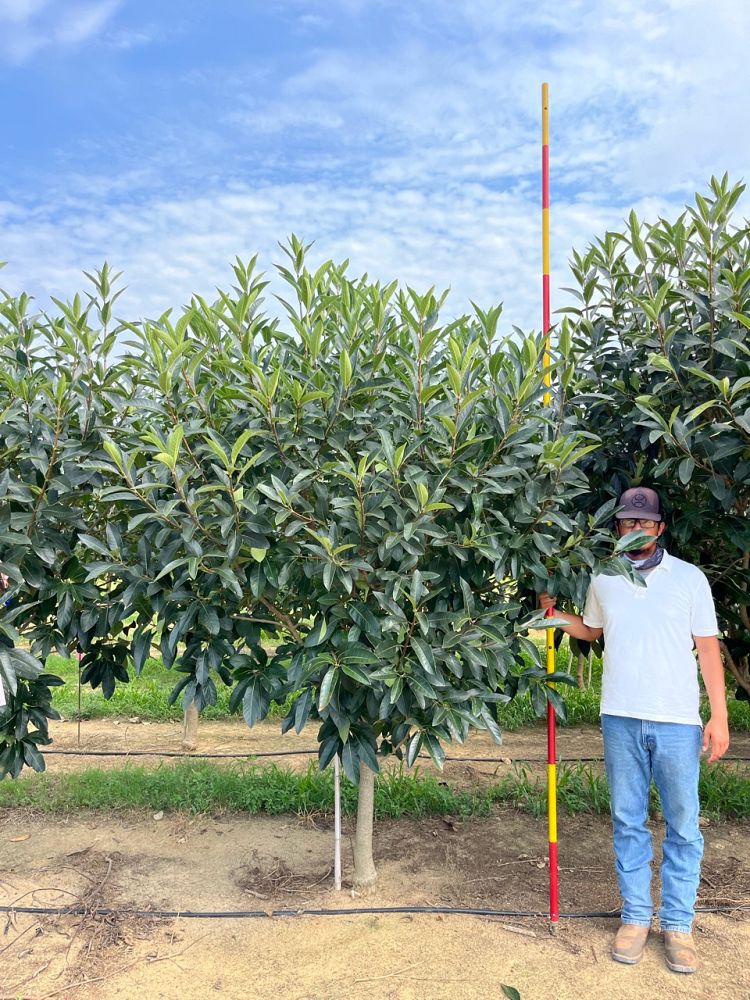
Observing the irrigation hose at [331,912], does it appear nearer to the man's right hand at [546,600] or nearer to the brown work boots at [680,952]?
the brown work boots at [680,952]

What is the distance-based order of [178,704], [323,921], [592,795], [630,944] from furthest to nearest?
[178,704], [592,795], [323,921], [630,944]

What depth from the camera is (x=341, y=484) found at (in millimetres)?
3158

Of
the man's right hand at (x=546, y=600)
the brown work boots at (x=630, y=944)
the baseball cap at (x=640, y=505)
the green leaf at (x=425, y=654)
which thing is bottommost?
the brown work boots at (x=630, y=944)

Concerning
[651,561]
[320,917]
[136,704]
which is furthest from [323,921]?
[136,704]

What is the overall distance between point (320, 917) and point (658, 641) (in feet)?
6.35

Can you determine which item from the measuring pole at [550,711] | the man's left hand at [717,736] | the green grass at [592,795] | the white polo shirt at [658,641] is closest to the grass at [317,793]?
the green grass at [592,795]

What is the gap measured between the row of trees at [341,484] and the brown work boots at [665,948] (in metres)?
0.99

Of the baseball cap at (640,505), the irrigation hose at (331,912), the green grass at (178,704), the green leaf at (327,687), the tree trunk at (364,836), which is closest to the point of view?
the green leaf at (327,687)

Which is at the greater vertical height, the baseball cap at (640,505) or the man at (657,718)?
the baseball cap at (640,505)

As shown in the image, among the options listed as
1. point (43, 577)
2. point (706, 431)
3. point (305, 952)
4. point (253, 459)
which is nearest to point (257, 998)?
point (305, 952)

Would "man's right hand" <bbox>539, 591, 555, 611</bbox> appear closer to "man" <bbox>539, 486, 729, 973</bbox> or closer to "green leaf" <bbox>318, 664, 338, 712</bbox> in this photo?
"man" <bbox>539, 486, 729, 973</bbox>

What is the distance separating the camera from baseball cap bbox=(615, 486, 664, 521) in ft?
11.0

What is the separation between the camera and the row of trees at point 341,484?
9.93ft

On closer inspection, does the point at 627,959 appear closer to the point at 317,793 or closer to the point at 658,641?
the point at 658,641
